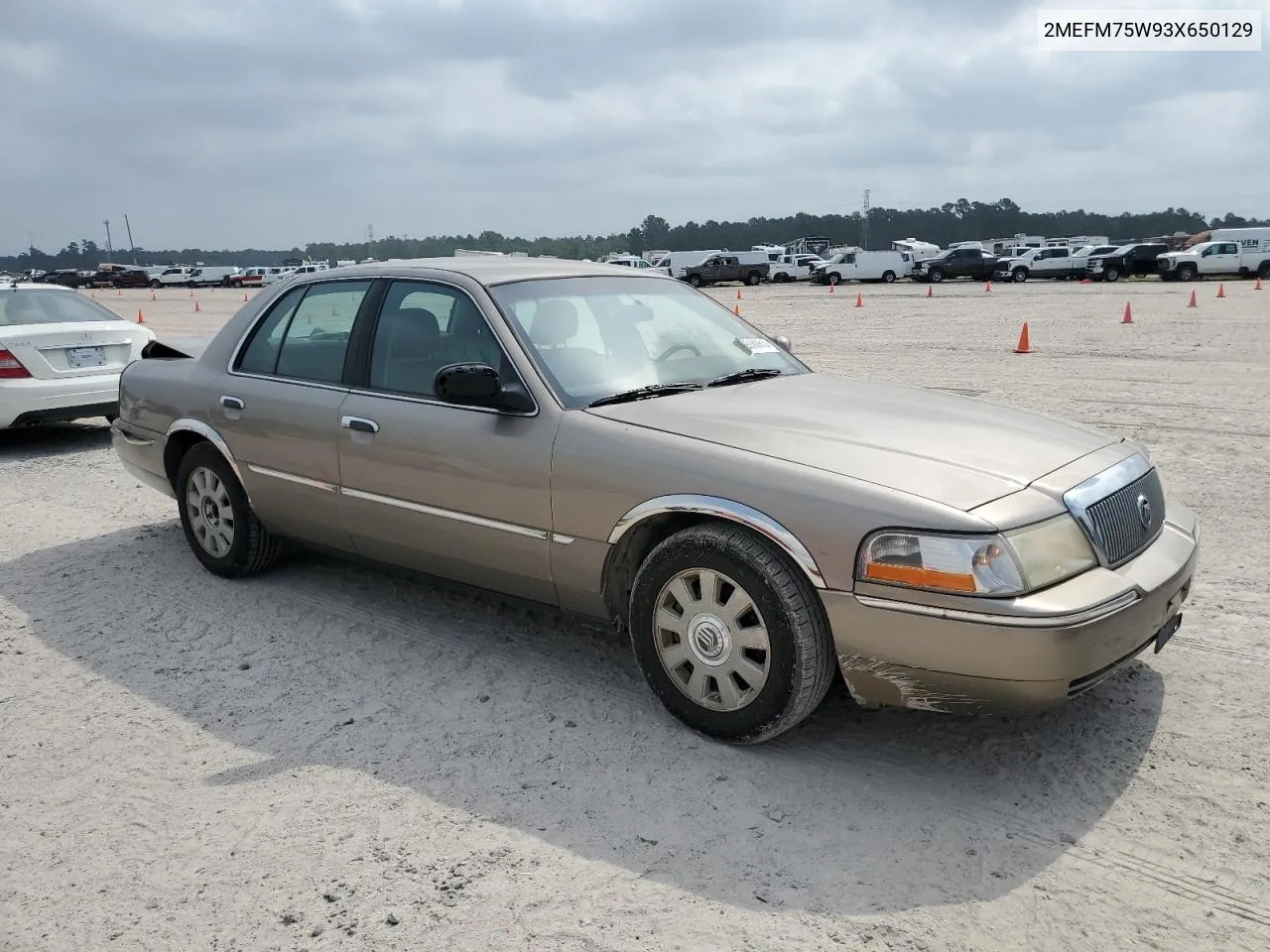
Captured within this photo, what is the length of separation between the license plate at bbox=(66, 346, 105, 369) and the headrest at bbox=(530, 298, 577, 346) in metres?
6.51

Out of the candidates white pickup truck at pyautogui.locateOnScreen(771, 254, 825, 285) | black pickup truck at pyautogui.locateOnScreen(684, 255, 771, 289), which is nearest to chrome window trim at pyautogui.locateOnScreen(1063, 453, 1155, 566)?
black pickup truck at pyautogui.locateOnScreen(684, 255, 771, 289)

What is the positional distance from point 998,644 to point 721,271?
164 ft

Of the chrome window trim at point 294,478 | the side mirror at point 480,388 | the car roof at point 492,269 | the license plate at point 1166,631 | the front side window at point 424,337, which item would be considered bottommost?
the license plate at point 1166,631

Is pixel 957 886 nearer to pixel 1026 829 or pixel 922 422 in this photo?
pixel 1026 829

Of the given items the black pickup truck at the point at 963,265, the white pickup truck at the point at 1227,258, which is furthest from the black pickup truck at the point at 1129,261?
the black pickup truck at the point at 963,265

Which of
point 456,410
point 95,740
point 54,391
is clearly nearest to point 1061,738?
point 456,410

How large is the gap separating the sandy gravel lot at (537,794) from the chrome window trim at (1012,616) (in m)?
0.60

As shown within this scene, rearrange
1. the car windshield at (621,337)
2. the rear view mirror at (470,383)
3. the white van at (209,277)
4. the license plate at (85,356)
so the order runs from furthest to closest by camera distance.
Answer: the white van at (209,277), the license plate at (85,356), the car windshield at (621,337), the rear view mirror at (470,383)

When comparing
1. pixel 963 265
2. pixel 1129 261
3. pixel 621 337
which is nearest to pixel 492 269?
pixel 621 337

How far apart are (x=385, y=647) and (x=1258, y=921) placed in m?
3.31

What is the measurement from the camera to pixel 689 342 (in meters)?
4.57

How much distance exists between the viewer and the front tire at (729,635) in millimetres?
3311

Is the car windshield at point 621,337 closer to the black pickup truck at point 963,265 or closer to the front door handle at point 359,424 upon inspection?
the front door handle at point 359,424

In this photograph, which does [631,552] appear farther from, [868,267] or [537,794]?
[868,267]
